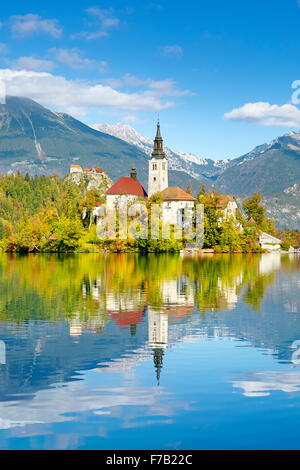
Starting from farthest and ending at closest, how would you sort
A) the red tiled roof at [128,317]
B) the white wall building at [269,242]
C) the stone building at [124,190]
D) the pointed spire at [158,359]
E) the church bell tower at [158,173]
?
1. the church bell tower at [158,173]
2. the stone building at [124,190]
3. the white wall building at [269,242]
4. the red tiled roof at [128,317]
5. the pointed spire at [158,359]

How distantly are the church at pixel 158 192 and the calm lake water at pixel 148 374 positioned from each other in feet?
298

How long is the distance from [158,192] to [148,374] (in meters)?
136

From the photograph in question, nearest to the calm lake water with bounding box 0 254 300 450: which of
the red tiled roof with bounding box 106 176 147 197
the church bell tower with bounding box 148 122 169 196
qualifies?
the red tiled roof with bounding box 106 176 147 197

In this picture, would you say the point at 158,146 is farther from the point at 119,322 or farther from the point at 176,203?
the point at 119,322

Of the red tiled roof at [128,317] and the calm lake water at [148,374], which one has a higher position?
the red tiled roof at [128,317]

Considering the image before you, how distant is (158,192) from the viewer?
151 meters

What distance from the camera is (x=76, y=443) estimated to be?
36.3 ft

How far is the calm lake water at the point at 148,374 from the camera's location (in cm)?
1152

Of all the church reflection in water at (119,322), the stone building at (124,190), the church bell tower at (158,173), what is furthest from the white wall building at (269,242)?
the church reflection in water at (119,322)

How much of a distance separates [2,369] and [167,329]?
8230mm

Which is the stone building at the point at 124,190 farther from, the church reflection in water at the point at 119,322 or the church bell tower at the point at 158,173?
the church reflection in water at the point at 119,322

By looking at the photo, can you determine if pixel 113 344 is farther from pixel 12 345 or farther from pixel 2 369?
pixel 2 369

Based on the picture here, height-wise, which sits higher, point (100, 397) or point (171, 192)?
point (171, 192)
